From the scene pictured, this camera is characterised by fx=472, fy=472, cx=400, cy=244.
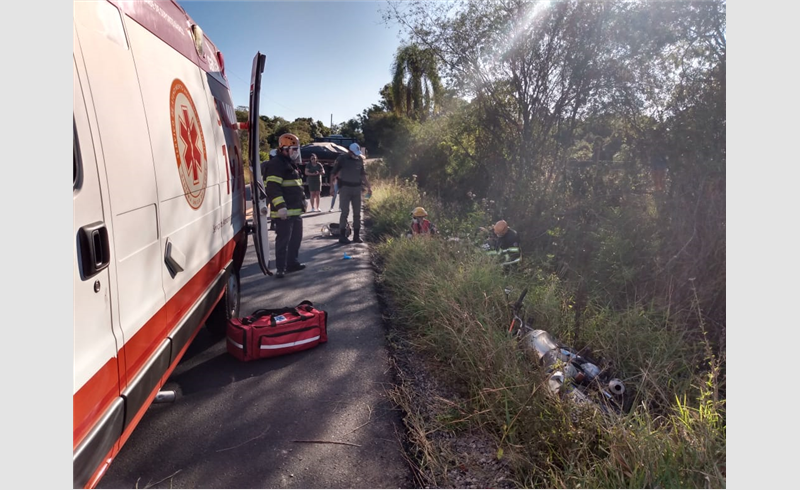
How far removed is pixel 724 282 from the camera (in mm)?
4449

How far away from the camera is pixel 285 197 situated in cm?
635

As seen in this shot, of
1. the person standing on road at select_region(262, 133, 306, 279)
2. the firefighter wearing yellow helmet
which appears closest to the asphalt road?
the person standing on road at select_region(262, 133, 306, 279)

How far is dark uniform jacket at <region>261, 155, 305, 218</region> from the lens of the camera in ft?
20.0

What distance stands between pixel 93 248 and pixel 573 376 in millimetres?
2805

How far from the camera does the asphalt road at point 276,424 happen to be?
256cm

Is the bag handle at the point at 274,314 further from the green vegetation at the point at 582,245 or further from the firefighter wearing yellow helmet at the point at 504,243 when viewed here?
the firefighter wearing yellow helmet at the point at 504,243

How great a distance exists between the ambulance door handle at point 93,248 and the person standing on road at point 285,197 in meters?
4.35

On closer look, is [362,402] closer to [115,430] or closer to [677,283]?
[115,430]

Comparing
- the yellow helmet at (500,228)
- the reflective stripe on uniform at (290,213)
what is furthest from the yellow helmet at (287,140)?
the yellow helmet at (500,228)

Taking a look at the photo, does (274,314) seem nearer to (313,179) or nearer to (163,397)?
(163,397)

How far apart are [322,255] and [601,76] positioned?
5.20 metres

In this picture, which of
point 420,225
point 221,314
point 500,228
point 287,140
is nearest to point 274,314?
point 221,314

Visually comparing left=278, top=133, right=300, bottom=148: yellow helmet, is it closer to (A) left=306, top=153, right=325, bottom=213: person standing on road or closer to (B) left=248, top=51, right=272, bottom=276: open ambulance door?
(B) left=248, top=51, right=272, bottom=276: open ambulance door

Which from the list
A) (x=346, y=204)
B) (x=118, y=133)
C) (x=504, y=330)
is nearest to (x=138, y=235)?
(x=118, y=133)
